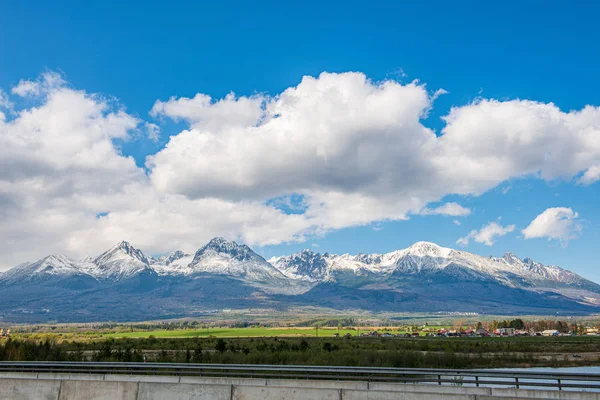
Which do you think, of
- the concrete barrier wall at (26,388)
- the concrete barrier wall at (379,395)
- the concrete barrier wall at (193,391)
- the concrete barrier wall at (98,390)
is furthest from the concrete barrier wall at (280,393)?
the concrete barrier wall at (26,388)

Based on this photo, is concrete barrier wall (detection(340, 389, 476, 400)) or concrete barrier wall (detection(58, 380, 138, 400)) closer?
concrete barrier wall (detection(340, 389, 476, 400))

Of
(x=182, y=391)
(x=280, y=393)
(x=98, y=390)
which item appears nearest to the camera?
(x=280, y=393)

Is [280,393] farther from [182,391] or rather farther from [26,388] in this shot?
[26,388]

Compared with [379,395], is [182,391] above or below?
below

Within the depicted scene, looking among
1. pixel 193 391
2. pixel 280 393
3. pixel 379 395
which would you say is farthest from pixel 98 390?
pixel 379 395

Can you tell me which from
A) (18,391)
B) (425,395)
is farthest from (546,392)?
(18,391)

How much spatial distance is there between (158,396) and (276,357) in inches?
1698

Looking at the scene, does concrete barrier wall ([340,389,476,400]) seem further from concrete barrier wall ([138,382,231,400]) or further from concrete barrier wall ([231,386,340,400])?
concrete barrier wall ([138,382,231,400])

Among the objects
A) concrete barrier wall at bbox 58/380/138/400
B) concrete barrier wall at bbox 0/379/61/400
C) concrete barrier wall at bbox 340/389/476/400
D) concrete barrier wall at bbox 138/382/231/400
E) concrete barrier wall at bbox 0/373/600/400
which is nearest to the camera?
concrete barrier wall at bbox 340/389/476/400

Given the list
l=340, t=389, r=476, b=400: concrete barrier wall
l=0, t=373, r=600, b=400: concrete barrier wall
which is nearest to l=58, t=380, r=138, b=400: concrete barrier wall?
l=0, t=373, r=600, b=400: concrete barrier wall

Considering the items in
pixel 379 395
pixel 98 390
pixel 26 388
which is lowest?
pixel 26 388

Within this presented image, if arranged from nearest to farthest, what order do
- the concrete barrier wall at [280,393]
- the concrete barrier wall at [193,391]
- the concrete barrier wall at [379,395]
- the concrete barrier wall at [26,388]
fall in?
the concrete barrier wall at [379,395] < the concrete barrier wall at [193,391] < the concrete barrier wall at [280,393] < the concrete barrier wall at [26,388]

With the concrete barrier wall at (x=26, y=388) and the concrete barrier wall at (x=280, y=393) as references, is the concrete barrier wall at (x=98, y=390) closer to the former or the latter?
the concrete barrier wall at (x=26, y=388)

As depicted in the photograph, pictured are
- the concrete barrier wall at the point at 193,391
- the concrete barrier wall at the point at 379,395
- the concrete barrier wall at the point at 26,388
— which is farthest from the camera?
the concrete barrier wall at the point at 26,388
